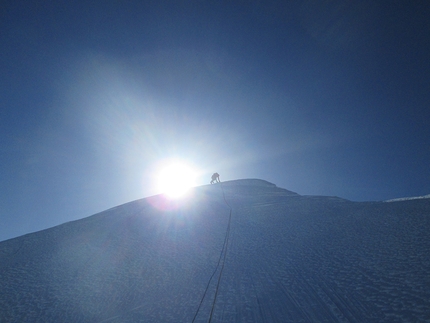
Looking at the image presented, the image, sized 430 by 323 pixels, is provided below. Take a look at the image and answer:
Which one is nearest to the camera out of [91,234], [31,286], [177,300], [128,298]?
[177,300]

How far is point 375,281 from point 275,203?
10521 millimetres

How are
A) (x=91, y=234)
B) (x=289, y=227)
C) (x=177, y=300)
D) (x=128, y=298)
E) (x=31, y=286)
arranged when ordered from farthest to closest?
(x=91, y=234) → (x=289, y=227) → (x=31, y=286) → (x=128, y=298) → (x=177, y=300)

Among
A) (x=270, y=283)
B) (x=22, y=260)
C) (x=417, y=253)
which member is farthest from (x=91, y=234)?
(x=417, y=253)

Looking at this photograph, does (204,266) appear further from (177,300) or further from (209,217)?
(209,217)

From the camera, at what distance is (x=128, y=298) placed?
22.1 ft

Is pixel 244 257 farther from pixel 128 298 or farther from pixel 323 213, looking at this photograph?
pixel 323 213

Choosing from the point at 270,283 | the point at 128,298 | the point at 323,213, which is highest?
the point at 323,213

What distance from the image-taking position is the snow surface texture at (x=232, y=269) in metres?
5.30

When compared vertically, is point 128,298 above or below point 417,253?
below

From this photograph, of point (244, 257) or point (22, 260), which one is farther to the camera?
point (22, 260)

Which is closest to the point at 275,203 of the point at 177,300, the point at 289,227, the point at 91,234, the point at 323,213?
the point at 323,213

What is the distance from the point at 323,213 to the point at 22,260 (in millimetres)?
16192

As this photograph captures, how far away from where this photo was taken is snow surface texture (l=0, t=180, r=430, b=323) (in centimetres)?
530

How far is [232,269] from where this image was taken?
7480 mm
